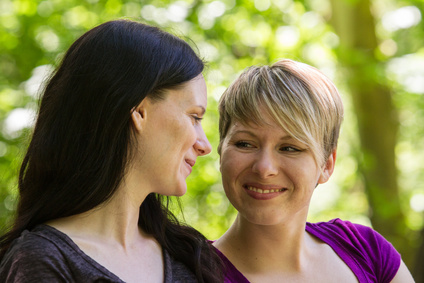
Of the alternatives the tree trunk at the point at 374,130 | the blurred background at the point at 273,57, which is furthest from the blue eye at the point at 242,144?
the tree trunk at the point at 374,130

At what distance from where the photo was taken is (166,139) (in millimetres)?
1877

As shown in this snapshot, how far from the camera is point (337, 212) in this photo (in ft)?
25.5

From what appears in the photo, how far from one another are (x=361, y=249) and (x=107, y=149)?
1.32m

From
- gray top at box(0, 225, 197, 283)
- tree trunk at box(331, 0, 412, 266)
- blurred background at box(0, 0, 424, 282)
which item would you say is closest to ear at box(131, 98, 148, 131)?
gray top at box(0, 225, 197, 283)

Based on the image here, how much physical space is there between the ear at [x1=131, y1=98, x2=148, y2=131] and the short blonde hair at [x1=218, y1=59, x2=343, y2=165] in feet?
1.78

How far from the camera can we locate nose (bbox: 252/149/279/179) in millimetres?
2186

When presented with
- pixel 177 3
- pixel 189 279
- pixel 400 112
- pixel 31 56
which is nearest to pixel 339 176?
pixel 400 112

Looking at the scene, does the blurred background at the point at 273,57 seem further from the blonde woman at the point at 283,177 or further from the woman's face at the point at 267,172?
the woman's face at the point at 267,172

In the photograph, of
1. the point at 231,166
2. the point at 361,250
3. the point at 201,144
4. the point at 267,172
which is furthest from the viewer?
the point at 361,250

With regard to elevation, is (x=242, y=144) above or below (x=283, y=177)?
above

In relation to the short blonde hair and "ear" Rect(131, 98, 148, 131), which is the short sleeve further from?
"ear" Rect(131, 98, 148, 131)

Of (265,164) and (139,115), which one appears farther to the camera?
(265,164)

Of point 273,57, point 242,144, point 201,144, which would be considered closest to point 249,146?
point 242,144

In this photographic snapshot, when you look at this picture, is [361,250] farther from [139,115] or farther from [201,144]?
[139,115]
